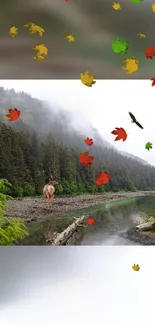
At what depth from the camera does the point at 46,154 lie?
17.3 feet

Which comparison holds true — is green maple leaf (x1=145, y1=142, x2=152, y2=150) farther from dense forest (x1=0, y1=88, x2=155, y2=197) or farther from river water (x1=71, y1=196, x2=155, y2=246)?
river water (x1=71, y1=196, x2=155, y2=246)

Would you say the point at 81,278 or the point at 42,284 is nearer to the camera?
the point at 42,284

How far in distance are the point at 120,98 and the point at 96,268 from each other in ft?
5.89

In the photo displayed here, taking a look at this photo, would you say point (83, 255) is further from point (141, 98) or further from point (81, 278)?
point (141, 98)

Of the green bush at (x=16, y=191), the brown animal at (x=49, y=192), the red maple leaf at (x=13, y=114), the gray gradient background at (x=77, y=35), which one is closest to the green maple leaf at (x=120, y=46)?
the gray gradient background at (x=77, y=35)

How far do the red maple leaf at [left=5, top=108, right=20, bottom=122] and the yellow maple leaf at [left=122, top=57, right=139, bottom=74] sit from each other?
1.13m

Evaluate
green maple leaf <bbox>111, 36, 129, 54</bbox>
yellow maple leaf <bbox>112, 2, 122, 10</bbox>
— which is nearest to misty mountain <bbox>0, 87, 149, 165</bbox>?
green maple leaf <bbox>111, 36, 129, 54</bbox>

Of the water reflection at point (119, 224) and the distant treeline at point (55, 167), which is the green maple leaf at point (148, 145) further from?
the water reflection at point (119, 224)

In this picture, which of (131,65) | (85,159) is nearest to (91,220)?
(85,159)

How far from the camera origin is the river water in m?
5.20

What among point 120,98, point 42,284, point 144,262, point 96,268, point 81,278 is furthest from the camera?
point 120,98

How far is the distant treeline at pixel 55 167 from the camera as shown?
17.1 feet

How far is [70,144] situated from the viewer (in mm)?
5242

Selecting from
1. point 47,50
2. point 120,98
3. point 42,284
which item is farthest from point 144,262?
point 47,50
